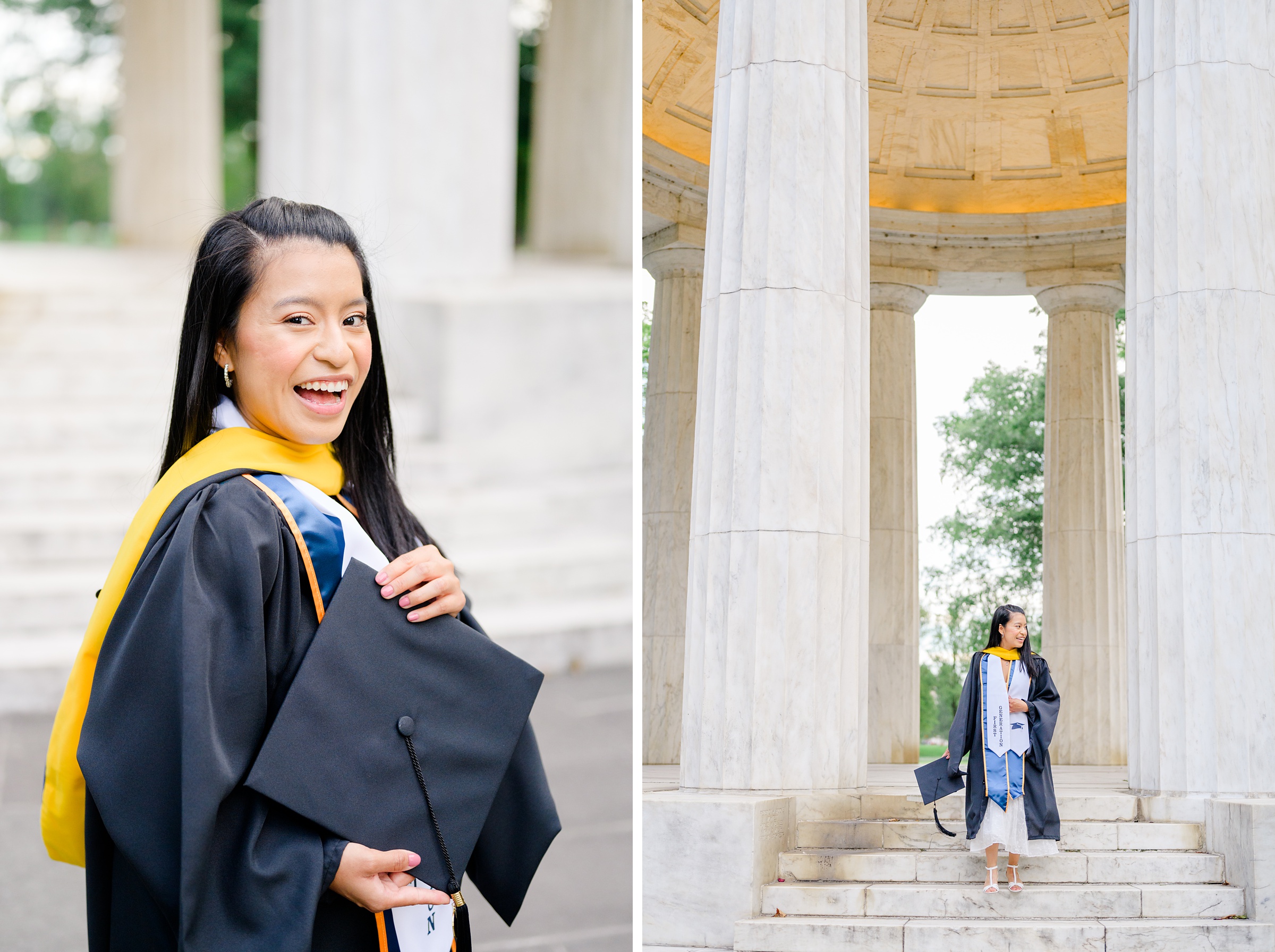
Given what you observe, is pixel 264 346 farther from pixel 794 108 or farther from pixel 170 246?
pixel 170 246

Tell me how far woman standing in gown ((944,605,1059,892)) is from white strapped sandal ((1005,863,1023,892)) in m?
0.01

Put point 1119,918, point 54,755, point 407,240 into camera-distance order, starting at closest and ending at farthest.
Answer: point 54,755
point 1119,918
point 407,240

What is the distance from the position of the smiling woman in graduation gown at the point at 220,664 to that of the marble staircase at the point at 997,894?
9822 mm

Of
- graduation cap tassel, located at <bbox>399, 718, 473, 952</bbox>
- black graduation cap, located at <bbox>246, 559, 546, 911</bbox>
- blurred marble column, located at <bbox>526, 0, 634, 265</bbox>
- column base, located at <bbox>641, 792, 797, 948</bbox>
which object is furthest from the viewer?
blurred marble column, located at <bbox>526, 0, 634, 265</bbox>

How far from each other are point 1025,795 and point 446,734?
1149 cm

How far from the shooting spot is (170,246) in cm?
3997

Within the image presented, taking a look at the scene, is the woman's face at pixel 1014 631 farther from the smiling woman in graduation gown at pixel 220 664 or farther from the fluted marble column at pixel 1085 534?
the fluted marble column at pixel 1085 534

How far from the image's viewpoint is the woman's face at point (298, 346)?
5172 mm

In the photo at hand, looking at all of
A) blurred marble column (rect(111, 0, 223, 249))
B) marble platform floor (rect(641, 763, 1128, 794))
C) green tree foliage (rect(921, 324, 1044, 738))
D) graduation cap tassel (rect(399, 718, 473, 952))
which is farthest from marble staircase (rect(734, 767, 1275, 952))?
green tree foliage (rect(921, 324, 1044, 738))

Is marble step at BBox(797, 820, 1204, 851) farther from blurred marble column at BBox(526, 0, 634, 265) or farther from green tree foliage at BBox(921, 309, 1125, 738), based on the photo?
green tree foliage at BBox(921, 309, 1125, 738)

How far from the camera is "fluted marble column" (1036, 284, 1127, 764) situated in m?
31.8

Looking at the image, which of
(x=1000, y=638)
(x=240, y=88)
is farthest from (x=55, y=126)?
(x=1000, y=638)

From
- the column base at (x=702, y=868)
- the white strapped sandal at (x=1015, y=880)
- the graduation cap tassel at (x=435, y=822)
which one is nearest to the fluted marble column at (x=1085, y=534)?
the white strapped sandal at (x=1015, y=880)

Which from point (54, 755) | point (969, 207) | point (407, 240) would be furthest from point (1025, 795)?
point (969, 207)
